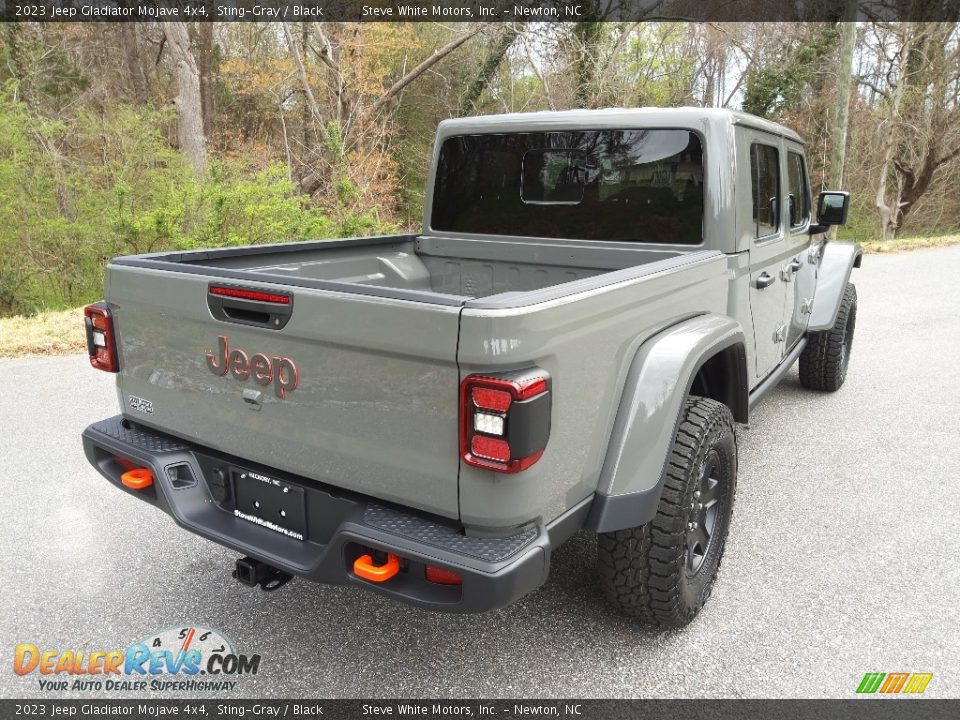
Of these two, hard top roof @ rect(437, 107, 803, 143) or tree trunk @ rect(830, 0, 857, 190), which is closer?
hard top roof @ rect(437, 107, 803, 143)

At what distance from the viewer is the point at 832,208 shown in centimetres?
480

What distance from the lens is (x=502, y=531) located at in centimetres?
204

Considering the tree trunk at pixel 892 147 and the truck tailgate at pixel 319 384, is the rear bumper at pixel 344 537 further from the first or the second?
the tree trunk at pixel 892 147

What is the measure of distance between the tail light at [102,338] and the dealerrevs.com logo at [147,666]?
1.07m

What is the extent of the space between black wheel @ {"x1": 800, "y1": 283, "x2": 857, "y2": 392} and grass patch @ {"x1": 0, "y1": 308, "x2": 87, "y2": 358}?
21.3 ft

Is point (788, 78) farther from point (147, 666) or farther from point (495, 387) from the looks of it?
point (147, 666)

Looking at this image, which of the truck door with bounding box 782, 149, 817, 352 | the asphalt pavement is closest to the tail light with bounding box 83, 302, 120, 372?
the asphalt pavement

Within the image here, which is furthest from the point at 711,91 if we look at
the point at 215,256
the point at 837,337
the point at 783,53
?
the point at 215,256

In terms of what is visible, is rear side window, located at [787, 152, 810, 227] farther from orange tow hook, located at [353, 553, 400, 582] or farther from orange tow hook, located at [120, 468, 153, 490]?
orange tow hook, located at [120, 468, 153, 490]

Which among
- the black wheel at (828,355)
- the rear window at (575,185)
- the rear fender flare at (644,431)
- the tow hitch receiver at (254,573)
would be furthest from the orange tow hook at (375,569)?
the black wheel at (828,355)

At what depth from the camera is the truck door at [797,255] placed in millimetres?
4418

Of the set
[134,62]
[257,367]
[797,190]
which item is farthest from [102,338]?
[134,62]

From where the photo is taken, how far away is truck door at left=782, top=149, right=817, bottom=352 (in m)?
4.42

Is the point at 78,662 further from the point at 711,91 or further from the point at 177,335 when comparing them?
the point at 711,91
